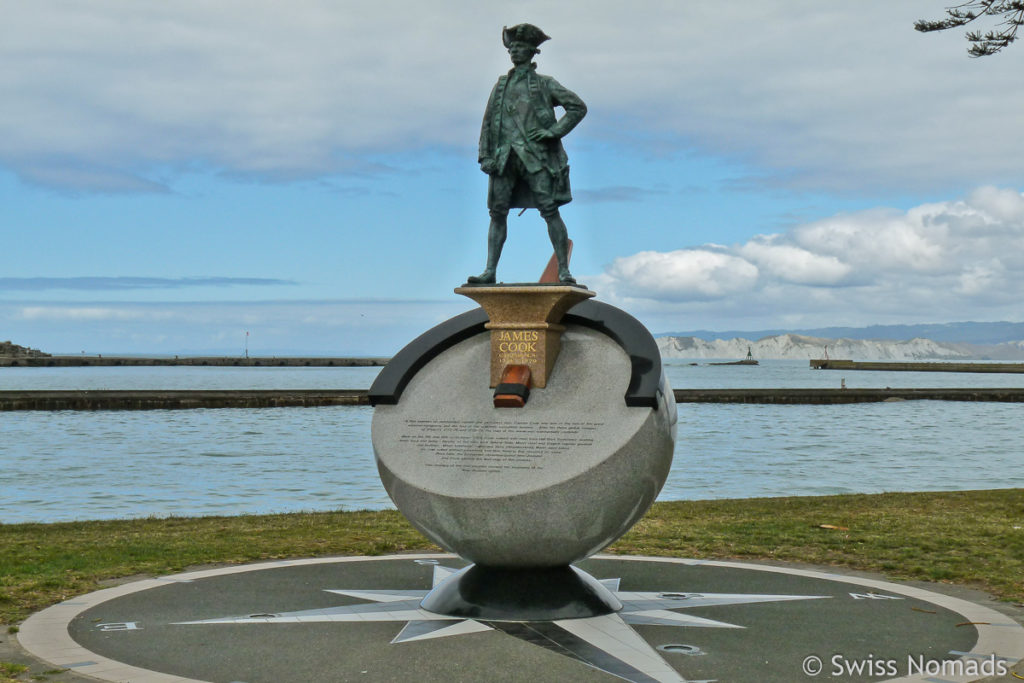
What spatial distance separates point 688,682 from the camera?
272 inches

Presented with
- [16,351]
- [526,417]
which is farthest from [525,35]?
[16,351]

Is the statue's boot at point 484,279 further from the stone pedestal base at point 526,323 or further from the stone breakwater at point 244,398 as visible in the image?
the stone breakwater at point 244,398

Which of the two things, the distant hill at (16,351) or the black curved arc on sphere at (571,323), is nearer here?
the black curved arc on sphere at (571,323)

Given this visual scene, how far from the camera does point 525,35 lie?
10.2m

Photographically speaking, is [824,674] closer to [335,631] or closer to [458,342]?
[335,631]

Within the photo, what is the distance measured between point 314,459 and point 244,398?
32.1 metres

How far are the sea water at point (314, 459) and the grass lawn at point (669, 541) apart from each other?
591 centimetres

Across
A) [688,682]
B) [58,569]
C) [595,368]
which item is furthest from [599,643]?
[58,569]

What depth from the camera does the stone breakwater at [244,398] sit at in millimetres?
61250

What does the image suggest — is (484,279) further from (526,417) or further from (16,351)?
(16,351)

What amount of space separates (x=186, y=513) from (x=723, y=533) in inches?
449

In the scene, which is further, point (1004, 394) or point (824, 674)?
point (1004, 394)

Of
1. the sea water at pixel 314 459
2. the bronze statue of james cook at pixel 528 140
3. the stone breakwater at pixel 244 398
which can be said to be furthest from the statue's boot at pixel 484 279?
the stone breakwater at pixel 244 398

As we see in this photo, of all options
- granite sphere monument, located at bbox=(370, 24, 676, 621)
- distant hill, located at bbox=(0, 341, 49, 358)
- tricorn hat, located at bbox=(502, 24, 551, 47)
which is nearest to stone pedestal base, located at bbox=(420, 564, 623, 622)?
granite sphere monument, located at bbox=(370, 24, 676, 621)
